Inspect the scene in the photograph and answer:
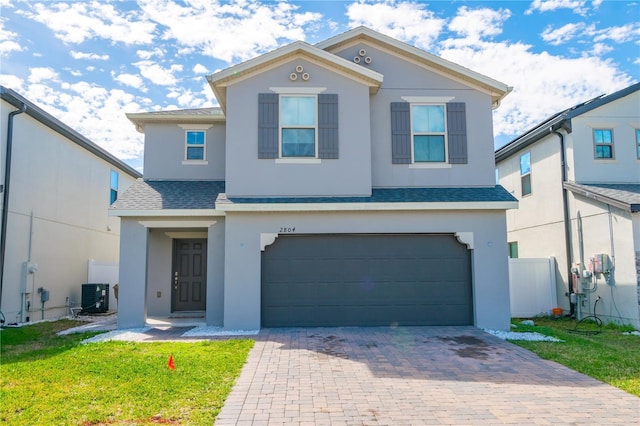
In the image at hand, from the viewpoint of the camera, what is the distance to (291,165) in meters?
11.0

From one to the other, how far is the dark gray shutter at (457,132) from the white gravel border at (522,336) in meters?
4.16

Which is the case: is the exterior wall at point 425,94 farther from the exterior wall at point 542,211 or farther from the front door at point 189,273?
the front door at point 189,273

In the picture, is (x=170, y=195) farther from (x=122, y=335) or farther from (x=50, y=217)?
(x=50, y=217)

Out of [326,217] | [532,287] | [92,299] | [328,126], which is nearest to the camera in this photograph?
[326,217]

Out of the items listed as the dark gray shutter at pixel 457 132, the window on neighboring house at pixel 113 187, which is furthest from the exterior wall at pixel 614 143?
the window on neighboring house at pixel 113 187

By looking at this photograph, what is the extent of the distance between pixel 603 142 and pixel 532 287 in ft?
15.5

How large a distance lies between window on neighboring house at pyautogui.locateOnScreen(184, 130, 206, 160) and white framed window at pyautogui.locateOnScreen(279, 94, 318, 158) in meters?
3.08

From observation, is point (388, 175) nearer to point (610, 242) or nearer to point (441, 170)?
point (441, 170)

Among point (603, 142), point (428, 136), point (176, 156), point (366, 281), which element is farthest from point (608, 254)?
point (176, 156)

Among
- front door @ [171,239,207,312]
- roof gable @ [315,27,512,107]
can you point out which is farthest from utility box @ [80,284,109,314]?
roof gable @ [315,27,512,107]

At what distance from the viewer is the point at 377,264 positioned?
1091 centimetres

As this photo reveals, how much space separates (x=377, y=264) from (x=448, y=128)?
388 cm

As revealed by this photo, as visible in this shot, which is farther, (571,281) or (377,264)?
(571,281)

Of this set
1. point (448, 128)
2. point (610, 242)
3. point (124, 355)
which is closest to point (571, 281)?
point (610, 242)
